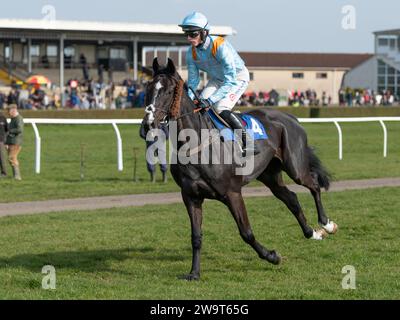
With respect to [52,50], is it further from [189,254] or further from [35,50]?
[189,254]

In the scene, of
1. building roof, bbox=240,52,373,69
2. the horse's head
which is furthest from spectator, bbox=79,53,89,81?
the horse's head

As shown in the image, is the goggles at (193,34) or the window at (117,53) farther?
the window at (117,53)

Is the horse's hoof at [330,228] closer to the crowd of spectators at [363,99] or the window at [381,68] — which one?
the crowd of spectators at [363,99]

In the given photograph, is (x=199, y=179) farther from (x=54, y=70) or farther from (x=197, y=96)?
(x=54, y=70)

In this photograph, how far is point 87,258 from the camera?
872 centimetres

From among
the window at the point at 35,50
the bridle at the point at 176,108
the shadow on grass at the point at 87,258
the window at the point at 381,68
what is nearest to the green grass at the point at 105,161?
the shadow on grass at the point at 87,258

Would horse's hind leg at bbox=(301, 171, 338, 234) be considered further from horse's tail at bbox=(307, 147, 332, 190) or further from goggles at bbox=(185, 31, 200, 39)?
goggles at bbox=(185, 31, 200, 39)

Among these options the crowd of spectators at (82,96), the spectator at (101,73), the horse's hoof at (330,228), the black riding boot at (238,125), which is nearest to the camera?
the black riding boot at (238,125)

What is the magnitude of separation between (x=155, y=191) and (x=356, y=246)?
20.5ft

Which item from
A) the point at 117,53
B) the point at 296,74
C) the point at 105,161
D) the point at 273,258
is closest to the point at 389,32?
the point at 296,74

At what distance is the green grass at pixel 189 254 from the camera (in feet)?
23.1

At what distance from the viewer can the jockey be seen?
8.00 meters

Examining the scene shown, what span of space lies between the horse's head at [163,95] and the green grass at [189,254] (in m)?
1.42
